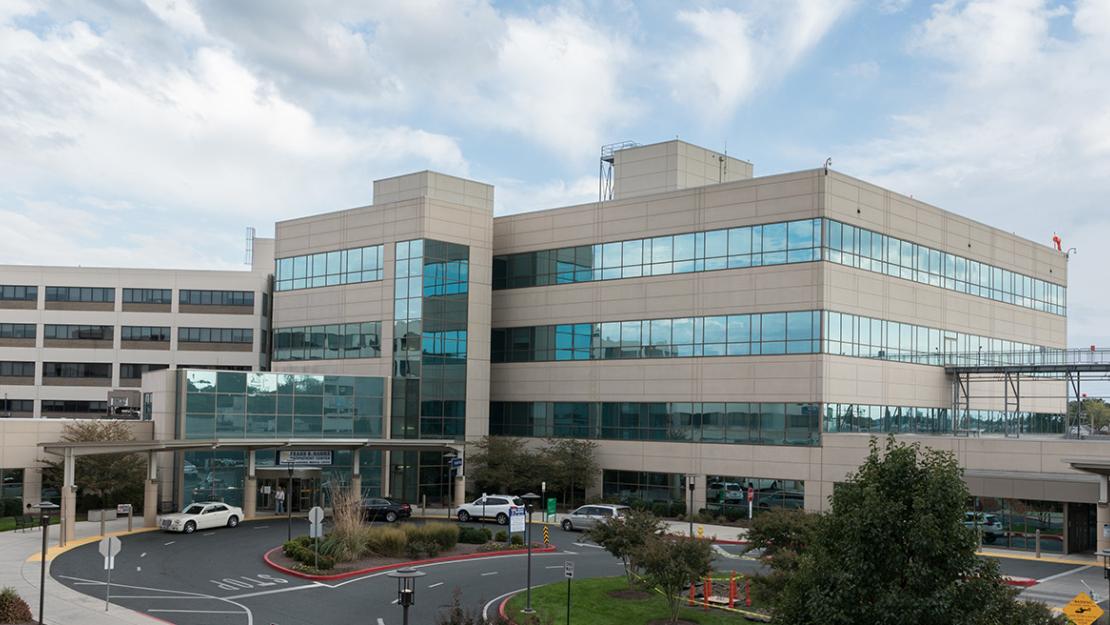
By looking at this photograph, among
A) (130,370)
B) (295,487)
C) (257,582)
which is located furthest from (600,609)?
(130,370)

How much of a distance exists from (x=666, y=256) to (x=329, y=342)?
22686 mm

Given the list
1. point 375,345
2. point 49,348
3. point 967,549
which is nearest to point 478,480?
point 375,345

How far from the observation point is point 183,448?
50.6m

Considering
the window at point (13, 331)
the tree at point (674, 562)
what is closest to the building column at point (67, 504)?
the tree at point (674, 562)

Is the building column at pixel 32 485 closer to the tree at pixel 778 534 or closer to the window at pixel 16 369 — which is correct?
the window at pixel 16 369

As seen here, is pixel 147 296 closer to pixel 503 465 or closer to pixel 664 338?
pixel 503 465

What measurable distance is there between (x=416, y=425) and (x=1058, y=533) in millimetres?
34683

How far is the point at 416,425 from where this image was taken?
63188 millimetres

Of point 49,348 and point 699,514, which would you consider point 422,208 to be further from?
point 49,348

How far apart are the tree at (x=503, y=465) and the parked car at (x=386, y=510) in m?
9.12

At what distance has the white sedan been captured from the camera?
48688 mm

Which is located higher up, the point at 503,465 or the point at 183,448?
the point at 183,448

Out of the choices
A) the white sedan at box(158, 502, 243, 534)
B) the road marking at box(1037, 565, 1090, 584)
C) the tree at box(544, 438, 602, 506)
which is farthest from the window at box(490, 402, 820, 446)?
the white sedan at box(158, 502, 243, 534)

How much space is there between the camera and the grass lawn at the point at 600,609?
30.8 m
